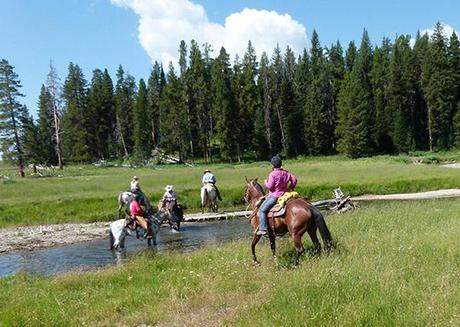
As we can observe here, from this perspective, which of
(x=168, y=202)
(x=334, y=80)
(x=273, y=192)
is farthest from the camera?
(x=334, y=80)

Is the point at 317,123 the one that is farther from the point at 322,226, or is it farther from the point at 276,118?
the point at 322,226

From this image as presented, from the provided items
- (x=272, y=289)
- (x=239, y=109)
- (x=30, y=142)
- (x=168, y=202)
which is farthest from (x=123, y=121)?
(x=272, y=289)

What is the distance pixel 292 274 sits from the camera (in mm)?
9914

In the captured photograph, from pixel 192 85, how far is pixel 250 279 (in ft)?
262

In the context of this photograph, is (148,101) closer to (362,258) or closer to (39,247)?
(39,247)

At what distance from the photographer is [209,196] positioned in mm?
32406

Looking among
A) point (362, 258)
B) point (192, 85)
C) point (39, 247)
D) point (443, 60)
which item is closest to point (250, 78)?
point (192, 85)

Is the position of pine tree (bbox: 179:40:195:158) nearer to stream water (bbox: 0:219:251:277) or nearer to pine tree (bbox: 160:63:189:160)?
pine tree (bbox: 160:63:189:160)

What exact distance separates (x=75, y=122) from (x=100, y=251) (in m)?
76.7

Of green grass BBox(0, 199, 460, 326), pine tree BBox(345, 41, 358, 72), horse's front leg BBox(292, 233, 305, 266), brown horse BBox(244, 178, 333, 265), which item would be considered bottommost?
green grass BBox(0, 199, 460, 326)

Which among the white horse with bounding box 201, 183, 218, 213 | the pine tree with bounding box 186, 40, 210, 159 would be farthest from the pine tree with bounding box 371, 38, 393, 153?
the white horse with bounding box 201, 183, 218, 213

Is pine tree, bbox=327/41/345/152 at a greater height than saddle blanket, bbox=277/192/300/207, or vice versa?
pine tree, bbox=327/41/345/152

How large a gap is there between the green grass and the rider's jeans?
0.95 m

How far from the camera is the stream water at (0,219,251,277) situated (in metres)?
18.8
